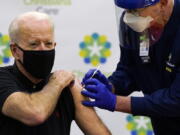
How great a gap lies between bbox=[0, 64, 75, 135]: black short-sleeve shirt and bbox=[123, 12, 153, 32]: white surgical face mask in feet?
1.39

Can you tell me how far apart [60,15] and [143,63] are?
2.85 feet

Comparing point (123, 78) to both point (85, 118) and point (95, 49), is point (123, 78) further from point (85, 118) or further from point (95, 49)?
point (95, 49)

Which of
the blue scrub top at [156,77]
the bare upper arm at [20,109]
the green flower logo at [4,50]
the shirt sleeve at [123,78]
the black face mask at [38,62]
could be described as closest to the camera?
the bare upper arm at [20,109]

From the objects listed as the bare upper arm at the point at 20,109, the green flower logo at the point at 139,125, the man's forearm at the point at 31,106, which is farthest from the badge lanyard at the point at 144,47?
the green flower logo at the point at 139,125

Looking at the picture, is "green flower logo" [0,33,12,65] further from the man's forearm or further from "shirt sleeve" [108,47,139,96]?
the man's forearm

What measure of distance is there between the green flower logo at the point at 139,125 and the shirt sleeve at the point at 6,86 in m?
1.32

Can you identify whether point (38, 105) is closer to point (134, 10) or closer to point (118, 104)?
point (118, 104)

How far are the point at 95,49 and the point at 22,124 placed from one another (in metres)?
1.21

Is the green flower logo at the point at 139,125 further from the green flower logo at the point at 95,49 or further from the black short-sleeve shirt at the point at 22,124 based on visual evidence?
the black short-sleeve shirt at the point at 22,124

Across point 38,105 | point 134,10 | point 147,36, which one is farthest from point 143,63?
point 38,105

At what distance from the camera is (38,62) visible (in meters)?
2.01

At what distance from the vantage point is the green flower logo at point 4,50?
2.97m

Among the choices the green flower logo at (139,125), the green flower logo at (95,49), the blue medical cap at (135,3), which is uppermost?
the blue medical cap at (135,3)

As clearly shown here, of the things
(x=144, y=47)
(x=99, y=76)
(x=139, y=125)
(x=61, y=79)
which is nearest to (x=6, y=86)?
(x=61, y=79)
